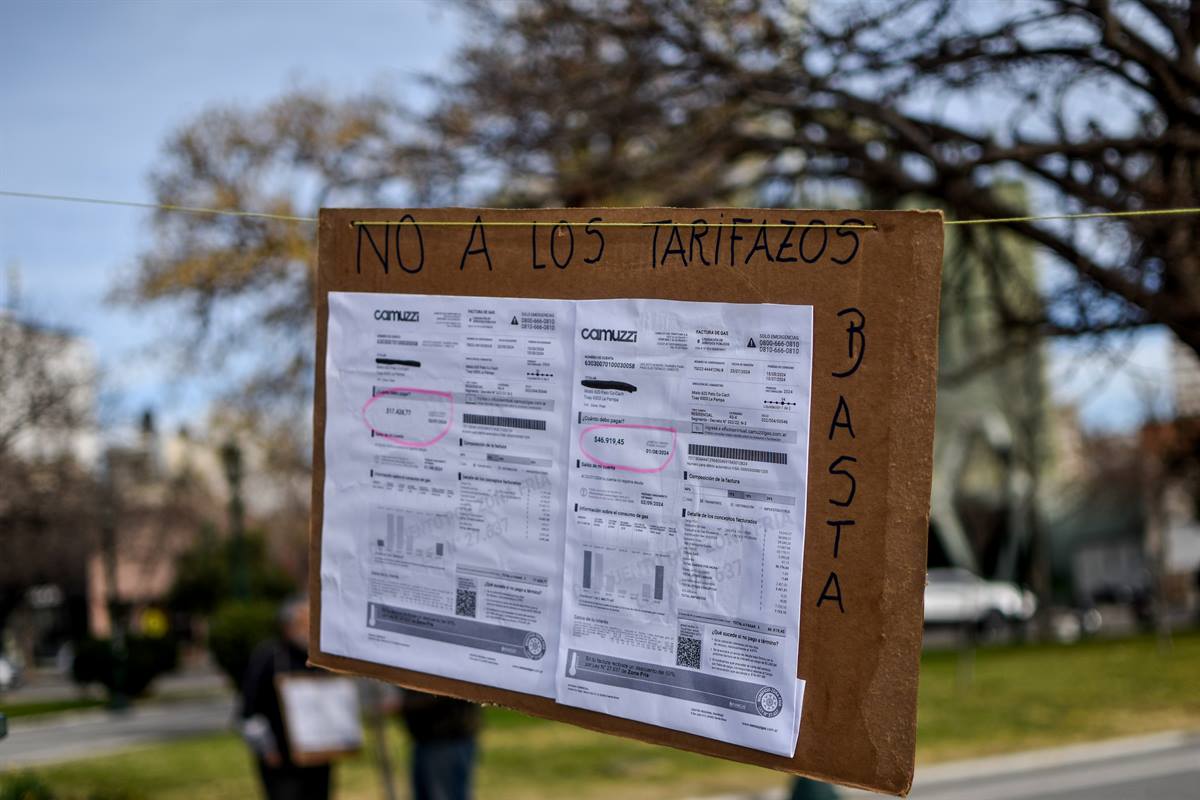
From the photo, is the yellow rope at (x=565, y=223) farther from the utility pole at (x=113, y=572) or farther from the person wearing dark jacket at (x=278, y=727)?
the utility pole at (x=113, y=572)

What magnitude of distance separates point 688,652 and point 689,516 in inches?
10.2

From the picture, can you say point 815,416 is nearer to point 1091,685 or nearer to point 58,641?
point 1091,685

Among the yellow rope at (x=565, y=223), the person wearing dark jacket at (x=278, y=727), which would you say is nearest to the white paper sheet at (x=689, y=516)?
the yellow rope at (x=565, y=223)

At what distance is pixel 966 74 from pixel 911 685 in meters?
4.61

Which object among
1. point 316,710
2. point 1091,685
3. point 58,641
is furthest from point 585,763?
point 58,641

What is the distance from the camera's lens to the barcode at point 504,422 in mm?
2375

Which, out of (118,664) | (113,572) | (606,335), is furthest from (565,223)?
(118,664)

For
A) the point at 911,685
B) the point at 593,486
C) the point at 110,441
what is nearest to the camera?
the point at 911,685

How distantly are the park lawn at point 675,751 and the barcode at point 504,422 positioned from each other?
511 centimetres

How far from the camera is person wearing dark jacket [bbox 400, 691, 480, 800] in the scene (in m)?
6.20

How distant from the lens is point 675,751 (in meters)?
11.2

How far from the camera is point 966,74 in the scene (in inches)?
230

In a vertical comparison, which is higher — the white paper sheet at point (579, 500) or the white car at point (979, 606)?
the white paper sheet at point (579, 500)

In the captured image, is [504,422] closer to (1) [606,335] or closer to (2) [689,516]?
(1) [606,335]
